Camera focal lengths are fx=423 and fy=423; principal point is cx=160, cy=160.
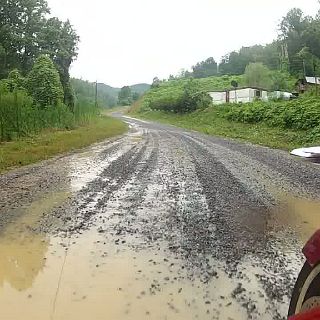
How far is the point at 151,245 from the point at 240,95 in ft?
170

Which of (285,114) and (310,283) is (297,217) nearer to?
(310,283)

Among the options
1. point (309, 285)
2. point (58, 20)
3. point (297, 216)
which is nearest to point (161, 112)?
point (58, 20)

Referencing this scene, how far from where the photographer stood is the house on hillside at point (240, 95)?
171 feet

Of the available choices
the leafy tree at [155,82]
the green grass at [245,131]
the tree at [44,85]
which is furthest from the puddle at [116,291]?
the leafy tree at [155,82]

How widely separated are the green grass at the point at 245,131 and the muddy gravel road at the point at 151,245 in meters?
11.5

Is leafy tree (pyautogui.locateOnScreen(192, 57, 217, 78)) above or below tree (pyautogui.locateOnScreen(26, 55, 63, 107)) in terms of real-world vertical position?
above

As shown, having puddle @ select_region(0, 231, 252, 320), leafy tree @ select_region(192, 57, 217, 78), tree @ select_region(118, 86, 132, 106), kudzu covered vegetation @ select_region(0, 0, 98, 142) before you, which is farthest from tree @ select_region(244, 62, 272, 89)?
leafy tree @ select_region(192, 57, 217, 78)

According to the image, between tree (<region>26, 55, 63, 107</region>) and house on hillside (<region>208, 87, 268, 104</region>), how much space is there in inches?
1052

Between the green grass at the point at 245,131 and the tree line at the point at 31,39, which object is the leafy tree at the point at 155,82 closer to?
the green grass at the point at 245,131

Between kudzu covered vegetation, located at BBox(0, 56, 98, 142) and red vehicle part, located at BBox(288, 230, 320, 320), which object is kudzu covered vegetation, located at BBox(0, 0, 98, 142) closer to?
kudzu covered vegetation, located at BBox(0, 56, 98, 142)

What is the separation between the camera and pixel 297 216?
5.91 m

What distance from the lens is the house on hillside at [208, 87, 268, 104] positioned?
52.2m

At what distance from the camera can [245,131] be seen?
1116 inches

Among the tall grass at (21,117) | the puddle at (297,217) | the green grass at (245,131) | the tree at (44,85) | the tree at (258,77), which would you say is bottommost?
the puddle at (297,217)
